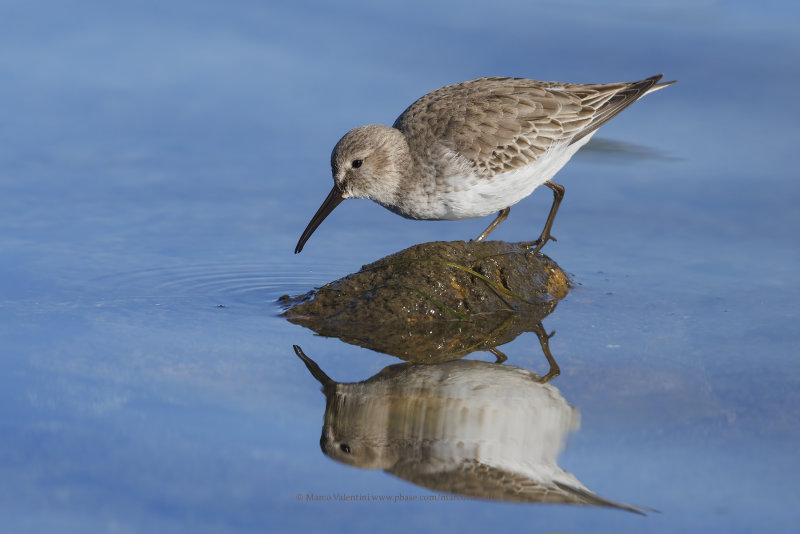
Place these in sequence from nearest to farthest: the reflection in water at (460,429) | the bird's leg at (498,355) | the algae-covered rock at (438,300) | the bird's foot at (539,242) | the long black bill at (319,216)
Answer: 1. the reflection in water at (460,429)
2. the bird's leg at (498,355)
3. the algae-covered rock at (438,300)
4. the long black bill at (319,216)
5. the bird's foot at (539,242)

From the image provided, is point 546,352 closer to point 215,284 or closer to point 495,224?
point 495,224

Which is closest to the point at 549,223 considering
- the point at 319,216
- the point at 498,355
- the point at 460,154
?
the point at 460,154

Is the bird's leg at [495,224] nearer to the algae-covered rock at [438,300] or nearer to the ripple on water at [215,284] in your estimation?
the algae-covered rock at [438,300]

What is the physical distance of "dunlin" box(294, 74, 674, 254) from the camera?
7.88m

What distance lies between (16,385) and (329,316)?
83.5 inches

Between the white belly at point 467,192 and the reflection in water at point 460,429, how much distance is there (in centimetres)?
189

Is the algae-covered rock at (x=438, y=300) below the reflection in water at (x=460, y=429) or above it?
above

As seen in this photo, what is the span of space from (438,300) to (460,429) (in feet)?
6.05

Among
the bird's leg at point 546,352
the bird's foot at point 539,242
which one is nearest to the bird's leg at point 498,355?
the bird's leg at point 546,352

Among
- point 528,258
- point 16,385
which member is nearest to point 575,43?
point 528,258

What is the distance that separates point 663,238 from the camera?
8453 millimetres

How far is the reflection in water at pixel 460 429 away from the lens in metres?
4.85

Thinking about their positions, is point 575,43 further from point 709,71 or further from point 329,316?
point 329,316

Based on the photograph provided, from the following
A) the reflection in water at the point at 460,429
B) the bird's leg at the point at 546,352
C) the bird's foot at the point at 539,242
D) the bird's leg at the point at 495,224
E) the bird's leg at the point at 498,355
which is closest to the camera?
the reflection in water at the point at 460,429
